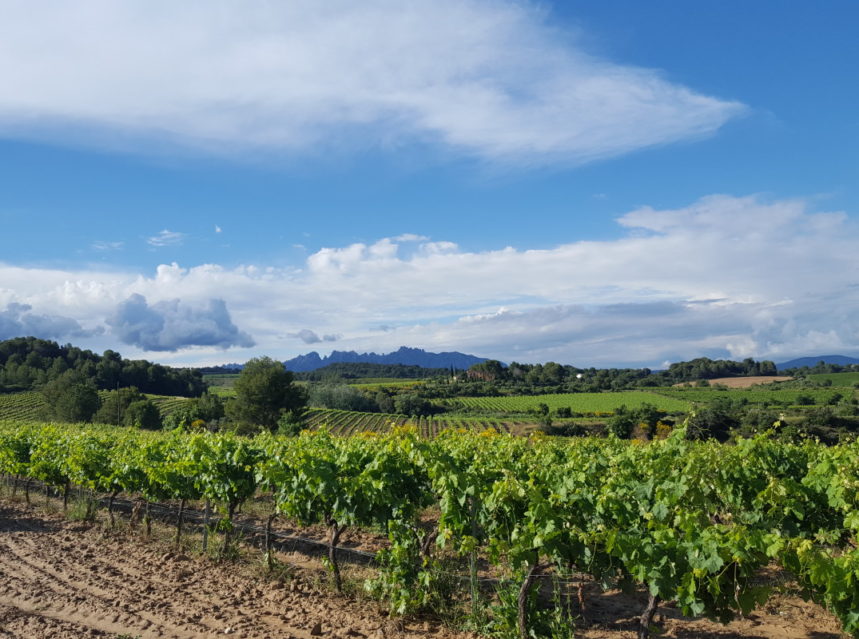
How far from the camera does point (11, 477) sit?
52.3 feet

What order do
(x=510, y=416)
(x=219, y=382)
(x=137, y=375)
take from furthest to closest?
1. (x=219, y=382)
2. (x=137, y=375)
3. (x=510, y=416)

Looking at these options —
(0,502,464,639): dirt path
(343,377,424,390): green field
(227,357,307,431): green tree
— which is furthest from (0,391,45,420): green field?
(0,502,464,639): dirt path

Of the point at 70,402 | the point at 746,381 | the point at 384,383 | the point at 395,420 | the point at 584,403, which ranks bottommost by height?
the point at 584,403

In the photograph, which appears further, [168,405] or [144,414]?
[168,405]

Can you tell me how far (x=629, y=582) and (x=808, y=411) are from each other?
63352mm

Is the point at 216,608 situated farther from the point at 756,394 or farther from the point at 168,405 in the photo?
the point at 756,394

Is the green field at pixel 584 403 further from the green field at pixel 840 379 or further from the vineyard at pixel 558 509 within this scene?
the vineyard at pixel 558 509

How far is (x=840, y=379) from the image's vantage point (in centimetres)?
8975

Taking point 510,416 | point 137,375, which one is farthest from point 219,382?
point 510,416

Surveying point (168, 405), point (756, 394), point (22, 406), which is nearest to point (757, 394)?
point (756, 394)

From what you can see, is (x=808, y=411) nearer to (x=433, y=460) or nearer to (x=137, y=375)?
(x=433, y=460)

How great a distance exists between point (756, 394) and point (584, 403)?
25322 mm

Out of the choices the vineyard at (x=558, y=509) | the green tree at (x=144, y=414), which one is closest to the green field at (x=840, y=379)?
the vineyard at (x=558, y=509)

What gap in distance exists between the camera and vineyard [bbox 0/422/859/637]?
171 inches
